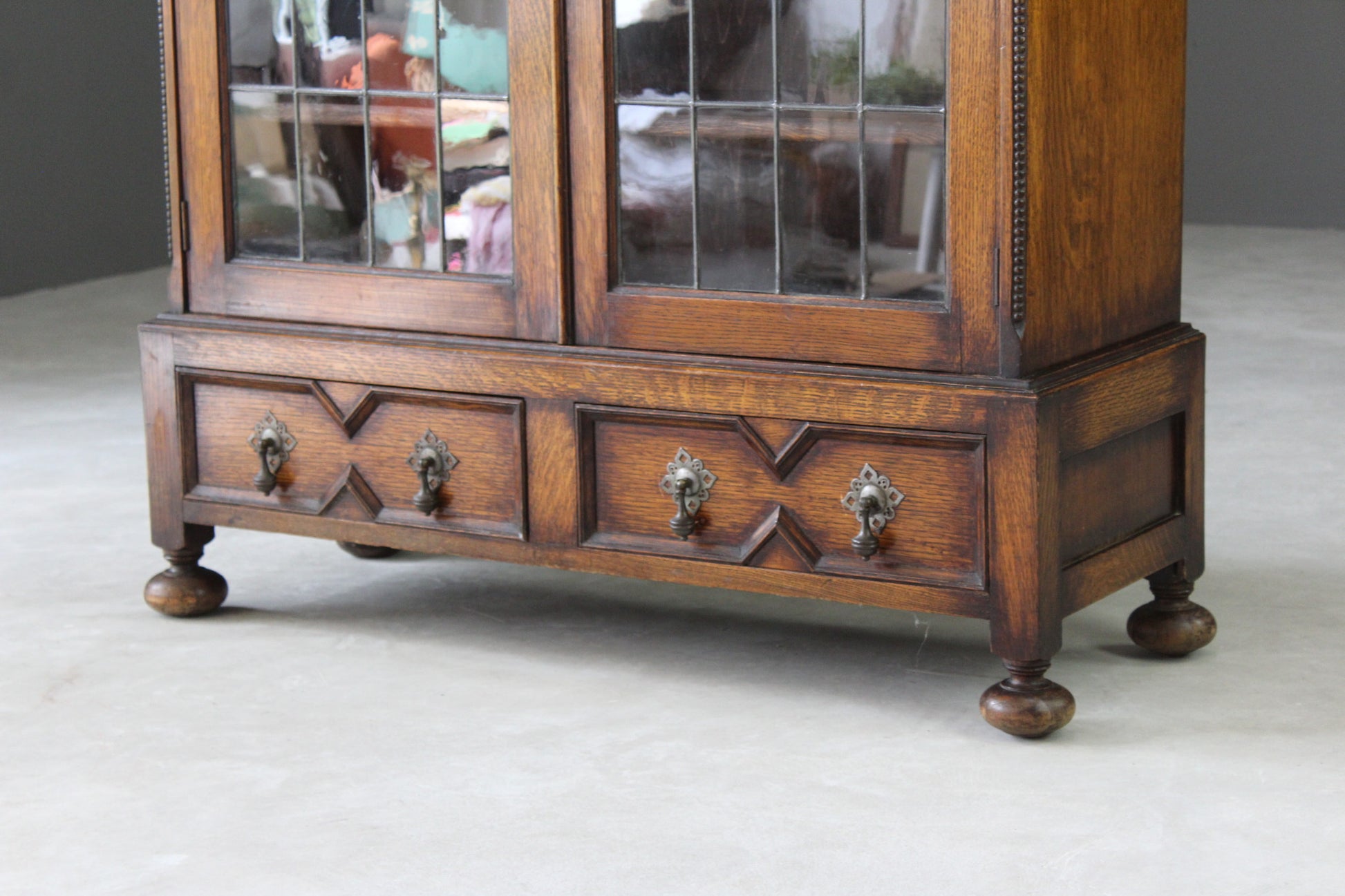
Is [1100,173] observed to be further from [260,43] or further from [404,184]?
[260,43]

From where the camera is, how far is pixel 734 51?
2.56 metres

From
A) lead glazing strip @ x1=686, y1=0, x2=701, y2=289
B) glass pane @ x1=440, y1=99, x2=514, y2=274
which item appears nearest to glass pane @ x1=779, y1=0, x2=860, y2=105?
lead glazing strip @ x1=686, y1=0, x2=701, y2=289

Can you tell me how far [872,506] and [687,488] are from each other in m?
0.29

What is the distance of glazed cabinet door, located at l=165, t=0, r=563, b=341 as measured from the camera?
8.96 ft

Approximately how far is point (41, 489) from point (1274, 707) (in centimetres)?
269

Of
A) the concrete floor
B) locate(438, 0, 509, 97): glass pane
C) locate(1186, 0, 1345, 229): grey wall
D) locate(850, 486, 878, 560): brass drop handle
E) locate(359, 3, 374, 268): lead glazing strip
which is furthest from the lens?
locate(1186, 0, 1345, 229): grey wall

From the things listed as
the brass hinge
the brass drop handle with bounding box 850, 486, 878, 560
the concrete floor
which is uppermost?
the brass hinge

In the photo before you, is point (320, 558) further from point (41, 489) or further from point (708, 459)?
point (708, 459)

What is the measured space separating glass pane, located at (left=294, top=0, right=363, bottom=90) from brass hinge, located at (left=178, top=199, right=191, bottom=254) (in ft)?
1.03

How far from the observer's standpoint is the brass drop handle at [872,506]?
2510mm

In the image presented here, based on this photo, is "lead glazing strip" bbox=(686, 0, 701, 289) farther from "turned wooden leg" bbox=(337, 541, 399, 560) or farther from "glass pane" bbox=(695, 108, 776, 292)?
"turned wooden leg" bbox=(337, 541, 399, 560)

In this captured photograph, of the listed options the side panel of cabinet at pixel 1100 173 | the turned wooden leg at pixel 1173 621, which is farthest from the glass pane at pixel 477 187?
the turned wooden leg at pixel 1173 621

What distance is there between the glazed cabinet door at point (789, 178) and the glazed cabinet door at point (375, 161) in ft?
0.26

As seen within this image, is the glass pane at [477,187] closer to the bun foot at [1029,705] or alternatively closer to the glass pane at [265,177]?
the glass pane at [265,177]
